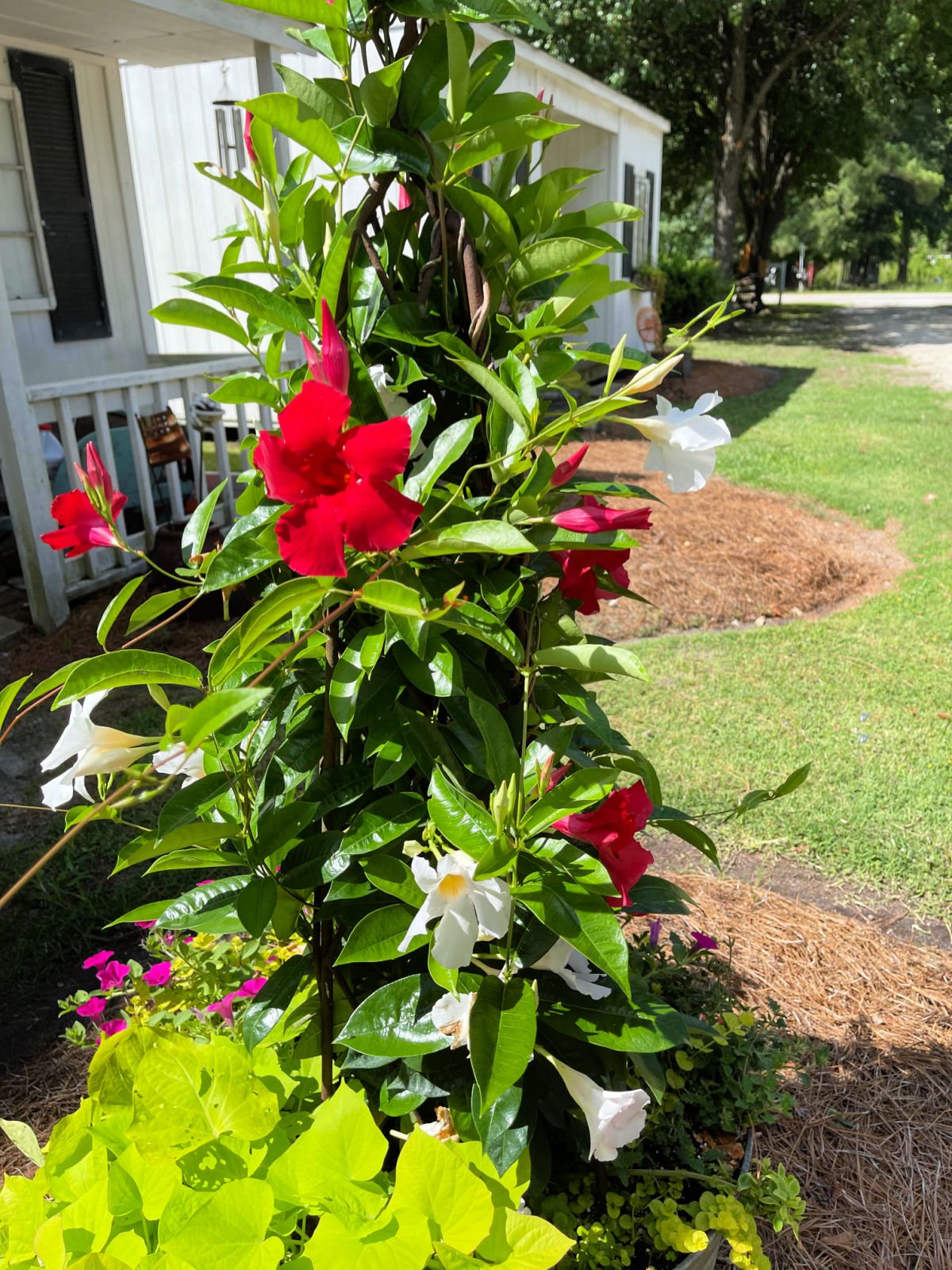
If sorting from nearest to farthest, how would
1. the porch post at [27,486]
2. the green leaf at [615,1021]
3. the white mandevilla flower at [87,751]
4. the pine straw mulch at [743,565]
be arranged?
1. the white mandevilla flower at [87,751]
2. the green leaf at [615,1021]
3. the porch post at [27,486]
4. the pine straw mulch at [743,565]

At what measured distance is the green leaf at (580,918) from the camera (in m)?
1.01

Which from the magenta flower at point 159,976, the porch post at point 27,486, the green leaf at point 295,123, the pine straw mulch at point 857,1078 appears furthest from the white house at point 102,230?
the green leaf at point 295,123

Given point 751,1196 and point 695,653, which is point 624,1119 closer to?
point 751,1196

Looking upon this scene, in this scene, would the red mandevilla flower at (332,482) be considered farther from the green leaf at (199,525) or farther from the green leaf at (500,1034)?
the green leaf at (500,1034)

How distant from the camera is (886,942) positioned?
282 cm

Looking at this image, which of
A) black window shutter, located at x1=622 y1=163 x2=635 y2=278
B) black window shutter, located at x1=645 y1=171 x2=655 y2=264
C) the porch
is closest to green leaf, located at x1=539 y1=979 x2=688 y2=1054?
the porch

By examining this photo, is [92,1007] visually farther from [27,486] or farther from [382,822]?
[27,486]

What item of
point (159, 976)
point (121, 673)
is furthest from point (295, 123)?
point (159, 976)

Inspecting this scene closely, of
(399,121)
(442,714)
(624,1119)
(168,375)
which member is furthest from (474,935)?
(168,375)

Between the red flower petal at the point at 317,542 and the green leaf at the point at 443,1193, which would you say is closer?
A: the red flower petal at the point at 317,542

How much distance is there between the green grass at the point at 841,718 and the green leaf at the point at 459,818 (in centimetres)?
244

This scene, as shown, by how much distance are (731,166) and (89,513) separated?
22.2 meters

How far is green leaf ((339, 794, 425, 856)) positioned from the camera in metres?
1.14

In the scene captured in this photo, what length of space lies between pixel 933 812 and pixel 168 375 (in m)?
4.55
